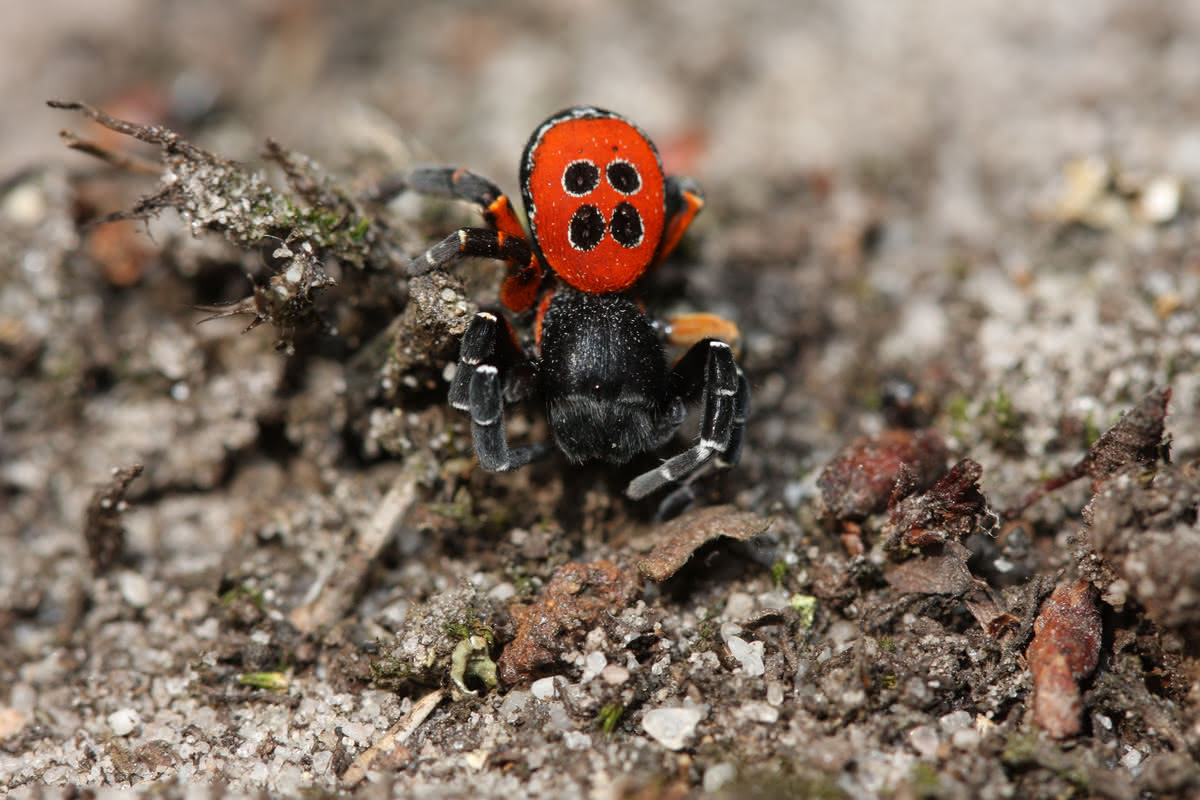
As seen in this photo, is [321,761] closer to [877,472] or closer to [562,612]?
[562,612]

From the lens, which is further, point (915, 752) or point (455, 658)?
point (455, 658)

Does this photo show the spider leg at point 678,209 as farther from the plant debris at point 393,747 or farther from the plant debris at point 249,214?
the plant debris at point 393,747

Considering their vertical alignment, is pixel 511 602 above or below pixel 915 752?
above

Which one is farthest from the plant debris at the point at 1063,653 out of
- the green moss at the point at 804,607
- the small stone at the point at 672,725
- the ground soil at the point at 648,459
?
the small stone at the point at 672,725

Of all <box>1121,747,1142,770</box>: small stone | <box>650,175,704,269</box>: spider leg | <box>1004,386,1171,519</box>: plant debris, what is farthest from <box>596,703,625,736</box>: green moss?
<box>650,175,704,269</box>: spider leg

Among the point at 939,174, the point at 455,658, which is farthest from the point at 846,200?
the point at 455,658

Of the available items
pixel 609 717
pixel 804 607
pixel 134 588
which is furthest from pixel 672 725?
pixel 134 588

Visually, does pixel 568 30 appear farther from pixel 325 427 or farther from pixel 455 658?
pixel 455 658
